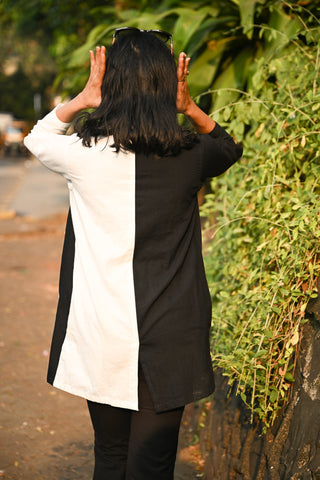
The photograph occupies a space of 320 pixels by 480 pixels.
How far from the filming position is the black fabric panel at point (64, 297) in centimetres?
211

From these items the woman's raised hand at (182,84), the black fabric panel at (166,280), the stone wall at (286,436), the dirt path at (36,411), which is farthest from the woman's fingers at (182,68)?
the dirt path at (36,411)

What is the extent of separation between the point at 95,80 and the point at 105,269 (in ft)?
1.97

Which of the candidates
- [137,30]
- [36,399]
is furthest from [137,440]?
[36,399]

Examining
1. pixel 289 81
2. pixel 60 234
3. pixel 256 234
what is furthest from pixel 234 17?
pixel 60 234

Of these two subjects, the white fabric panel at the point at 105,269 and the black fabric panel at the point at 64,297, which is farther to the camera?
the black fabric panel at the point at 64,297

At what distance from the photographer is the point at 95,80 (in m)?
2.05

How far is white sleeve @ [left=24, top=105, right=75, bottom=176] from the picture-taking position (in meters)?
2.05

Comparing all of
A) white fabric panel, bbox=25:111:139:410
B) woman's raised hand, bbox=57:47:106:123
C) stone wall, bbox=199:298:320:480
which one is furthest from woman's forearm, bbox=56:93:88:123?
stone wall, bbox=199:298:320:480

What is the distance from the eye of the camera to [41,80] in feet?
157

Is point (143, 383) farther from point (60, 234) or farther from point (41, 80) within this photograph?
point (41, 80)

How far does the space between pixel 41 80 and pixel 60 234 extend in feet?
130

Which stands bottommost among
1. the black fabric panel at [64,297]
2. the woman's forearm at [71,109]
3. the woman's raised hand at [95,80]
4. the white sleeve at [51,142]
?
the black fabric panel at [64,297]

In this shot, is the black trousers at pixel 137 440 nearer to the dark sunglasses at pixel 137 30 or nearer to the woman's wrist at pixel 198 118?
the woman's wrist at pixel 198 118

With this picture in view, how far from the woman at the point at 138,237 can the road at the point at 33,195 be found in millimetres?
10570
